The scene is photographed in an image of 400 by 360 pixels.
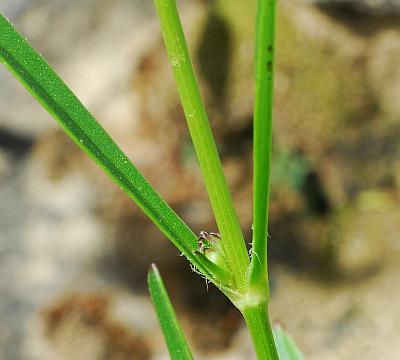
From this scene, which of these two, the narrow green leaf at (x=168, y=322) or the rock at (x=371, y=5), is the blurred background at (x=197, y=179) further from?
the narrow green leaf at (x=168, y=322)

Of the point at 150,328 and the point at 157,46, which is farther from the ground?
the point at 157,46

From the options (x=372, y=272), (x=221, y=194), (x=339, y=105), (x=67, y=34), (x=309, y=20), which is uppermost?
(x=67, y=34)

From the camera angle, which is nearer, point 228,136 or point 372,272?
point 372,272

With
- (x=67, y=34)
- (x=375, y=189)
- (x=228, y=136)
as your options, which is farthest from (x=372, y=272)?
(x=67, y=34)

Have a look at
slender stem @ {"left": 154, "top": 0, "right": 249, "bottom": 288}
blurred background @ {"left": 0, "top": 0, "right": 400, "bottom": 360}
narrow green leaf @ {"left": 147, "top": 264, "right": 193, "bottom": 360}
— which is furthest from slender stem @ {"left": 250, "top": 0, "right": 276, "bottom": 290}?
blurred background @ {"left": 0, "top": 0, "right": 400, "bottom": 360}

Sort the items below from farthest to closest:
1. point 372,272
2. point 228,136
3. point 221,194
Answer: point 228,136 < point 372,272 < point 221,194

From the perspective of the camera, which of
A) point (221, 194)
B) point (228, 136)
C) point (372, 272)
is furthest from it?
point (228, 136)

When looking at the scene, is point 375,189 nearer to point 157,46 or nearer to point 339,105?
point 339,105
